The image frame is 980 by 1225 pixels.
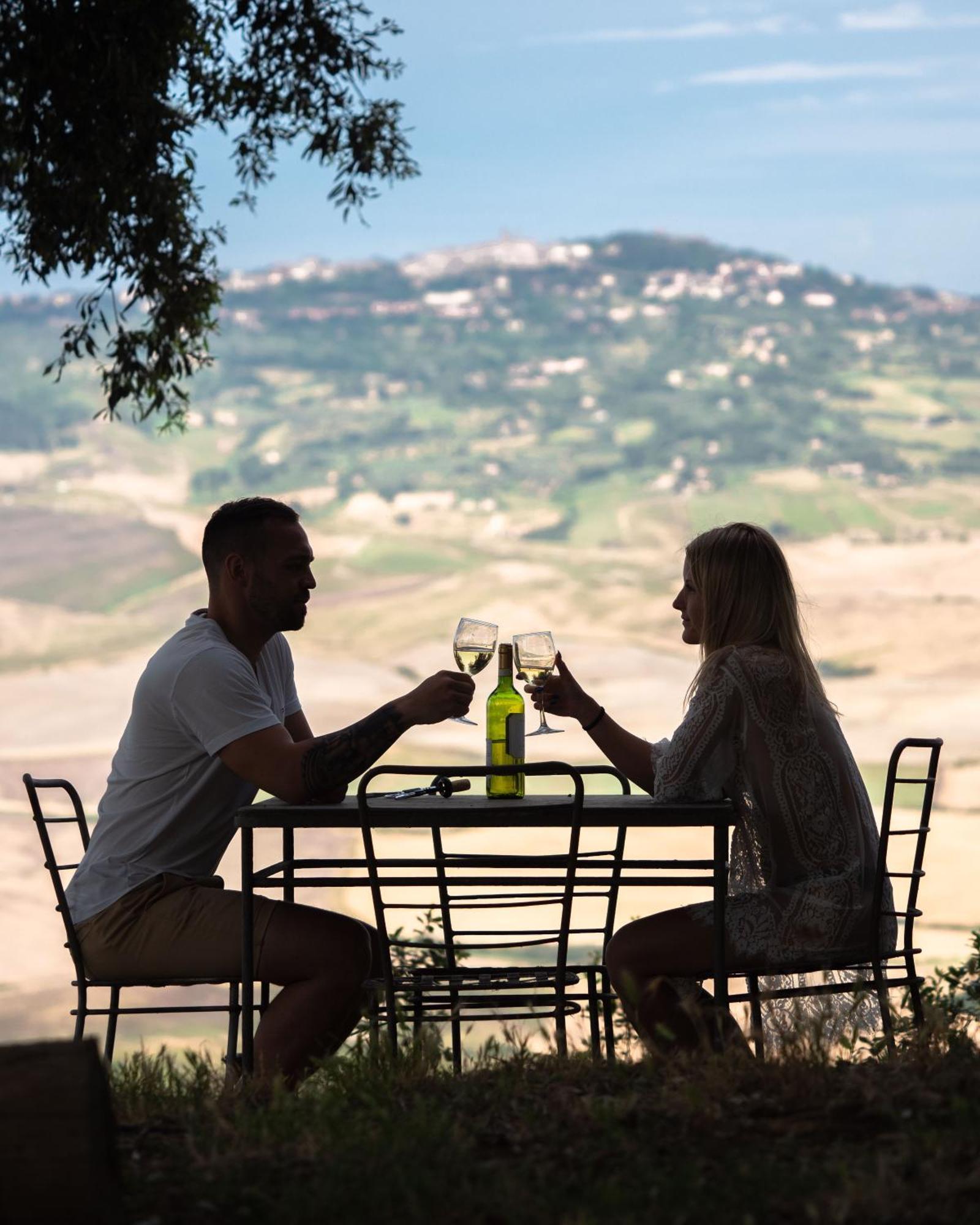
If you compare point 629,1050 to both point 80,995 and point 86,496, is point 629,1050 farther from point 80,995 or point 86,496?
point 86,496

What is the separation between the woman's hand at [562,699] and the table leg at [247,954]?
65 centimetres

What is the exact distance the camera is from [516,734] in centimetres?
307

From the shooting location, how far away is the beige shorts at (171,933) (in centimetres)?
307

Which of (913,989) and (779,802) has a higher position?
(779,802)

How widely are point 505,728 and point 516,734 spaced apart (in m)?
0.03

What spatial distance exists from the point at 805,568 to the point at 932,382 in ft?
40.9

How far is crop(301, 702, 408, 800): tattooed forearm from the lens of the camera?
9.68 ft

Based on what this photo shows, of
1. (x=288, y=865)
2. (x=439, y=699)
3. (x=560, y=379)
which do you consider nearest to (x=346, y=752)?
(x=439, y=699)

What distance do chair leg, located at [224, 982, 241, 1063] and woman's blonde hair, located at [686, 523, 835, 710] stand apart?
4.37 feet

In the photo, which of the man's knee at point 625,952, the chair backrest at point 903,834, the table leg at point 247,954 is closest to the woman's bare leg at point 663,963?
the man's knee at point 625,952

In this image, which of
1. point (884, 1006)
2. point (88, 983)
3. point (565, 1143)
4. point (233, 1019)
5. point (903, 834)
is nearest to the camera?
point (565, 1143)

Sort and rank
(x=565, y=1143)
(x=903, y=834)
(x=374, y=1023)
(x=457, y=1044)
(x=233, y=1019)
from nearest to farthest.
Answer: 1. (x=565, y=1143)
2. (x=374, y=1023)
3. (x=457, y=1044)
4. (x=903, y=834)
5. (x=233, y=1019)

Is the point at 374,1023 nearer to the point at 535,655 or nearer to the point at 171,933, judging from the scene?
the point at 171,933

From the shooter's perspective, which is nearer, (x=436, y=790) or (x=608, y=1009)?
(x=436, y=790)
